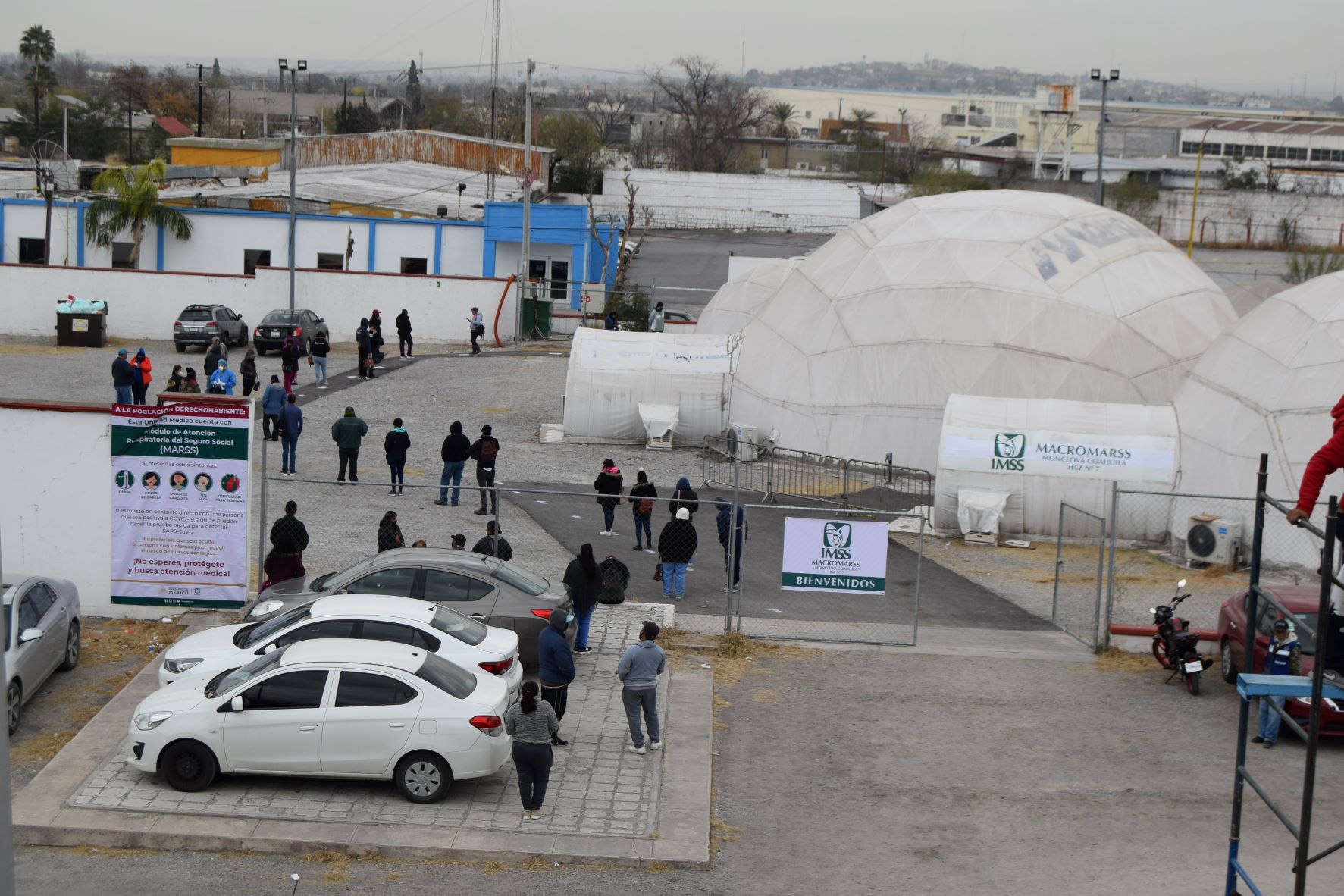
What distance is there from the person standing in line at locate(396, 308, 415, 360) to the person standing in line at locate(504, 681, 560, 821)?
28.0 meters

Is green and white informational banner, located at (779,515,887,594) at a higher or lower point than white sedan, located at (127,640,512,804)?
higher

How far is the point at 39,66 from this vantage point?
81062 millimetres

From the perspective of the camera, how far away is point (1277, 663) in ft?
45.1

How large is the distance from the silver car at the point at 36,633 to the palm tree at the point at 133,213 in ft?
116

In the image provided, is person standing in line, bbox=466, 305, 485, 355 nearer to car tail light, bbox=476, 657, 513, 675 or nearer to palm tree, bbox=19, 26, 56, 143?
car tail light, bbox=476, 657, 513, 675

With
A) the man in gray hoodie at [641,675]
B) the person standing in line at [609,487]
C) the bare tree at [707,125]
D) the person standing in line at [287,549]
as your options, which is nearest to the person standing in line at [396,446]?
the person standing in line at [609,487]

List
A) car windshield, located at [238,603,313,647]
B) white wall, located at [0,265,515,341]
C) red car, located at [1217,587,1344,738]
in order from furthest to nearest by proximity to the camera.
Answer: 1. white wall, located at [0,265,515,341]
2. red car, located at [1217,587,1344,738]
3. car windshield, located at [238,603,313,647]

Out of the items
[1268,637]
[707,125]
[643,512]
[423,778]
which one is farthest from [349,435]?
[707,125]

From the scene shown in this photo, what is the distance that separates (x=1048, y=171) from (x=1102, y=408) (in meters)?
77.0

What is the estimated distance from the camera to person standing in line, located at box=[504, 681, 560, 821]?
11.6m

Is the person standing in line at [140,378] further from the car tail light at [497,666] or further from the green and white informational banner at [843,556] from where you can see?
the car tail light at [497,666]

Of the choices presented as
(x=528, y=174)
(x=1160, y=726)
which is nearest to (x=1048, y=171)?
(x=528, y=174)

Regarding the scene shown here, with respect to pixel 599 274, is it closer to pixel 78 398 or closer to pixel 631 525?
pixel 78 398

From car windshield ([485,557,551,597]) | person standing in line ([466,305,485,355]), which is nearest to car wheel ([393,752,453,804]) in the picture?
car windshield ([485,557,551,597])
